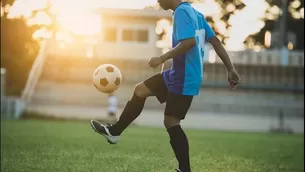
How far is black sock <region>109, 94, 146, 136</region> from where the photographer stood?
18.9 ft

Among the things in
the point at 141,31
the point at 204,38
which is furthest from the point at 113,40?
the point at 204,38

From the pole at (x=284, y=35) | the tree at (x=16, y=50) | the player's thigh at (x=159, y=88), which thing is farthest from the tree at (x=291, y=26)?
the player's thigh at (x=159, y=88)

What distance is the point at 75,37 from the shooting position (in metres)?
36.3

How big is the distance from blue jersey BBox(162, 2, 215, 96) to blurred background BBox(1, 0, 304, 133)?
19.2 m

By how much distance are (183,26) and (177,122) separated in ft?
2.76

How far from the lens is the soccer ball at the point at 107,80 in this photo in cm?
651

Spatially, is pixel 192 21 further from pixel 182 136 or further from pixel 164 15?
pixel 164 15

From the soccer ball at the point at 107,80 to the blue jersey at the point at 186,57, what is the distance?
132cm

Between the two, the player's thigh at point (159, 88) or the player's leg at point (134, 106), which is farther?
the player's leg at point (134, 106)

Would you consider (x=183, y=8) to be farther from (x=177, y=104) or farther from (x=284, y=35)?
(x=284, y=35)

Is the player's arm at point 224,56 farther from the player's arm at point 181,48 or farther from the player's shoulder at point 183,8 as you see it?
the player's arm at point 181,48

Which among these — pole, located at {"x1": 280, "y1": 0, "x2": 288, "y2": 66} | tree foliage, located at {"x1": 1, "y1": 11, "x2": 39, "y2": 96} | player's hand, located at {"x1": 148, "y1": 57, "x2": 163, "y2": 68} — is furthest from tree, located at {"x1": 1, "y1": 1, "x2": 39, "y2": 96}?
player's hand, located at {"x1": 148, "y1": 57, "x2": 163, "y2": 68}

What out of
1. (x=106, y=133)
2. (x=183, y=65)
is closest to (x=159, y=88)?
(x=183, y=65)

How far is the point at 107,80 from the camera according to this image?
21.5 ft
